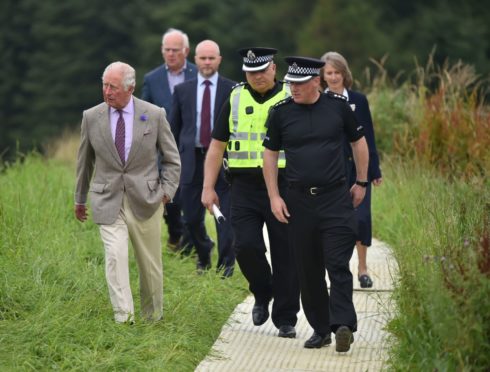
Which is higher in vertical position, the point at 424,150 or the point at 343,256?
the point at 343,256

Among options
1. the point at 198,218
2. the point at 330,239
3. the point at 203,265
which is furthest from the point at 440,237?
the point at 203,265

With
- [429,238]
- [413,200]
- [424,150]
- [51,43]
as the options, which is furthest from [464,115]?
[51,43]

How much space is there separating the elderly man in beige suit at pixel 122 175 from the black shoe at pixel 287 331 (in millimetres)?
950

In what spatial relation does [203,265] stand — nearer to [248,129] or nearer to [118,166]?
[248,129]

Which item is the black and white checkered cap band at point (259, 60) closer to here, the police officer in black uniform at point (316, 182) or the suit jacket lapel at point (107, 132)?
the police officer in black uniform at point (316, 182)

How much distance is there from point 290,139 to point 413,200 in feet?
15.3

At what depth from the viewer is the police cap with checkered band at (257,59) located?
339 inches

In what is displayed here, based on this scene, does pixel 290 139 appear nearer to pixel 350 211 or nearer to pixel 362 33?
pixel 350 211

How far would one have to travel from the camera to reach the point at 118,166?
27.1ft

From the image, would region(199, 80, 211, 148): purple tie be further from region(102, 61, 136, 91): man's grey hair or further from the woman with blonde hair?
region(102, 61, 136, 91): man's grey hair

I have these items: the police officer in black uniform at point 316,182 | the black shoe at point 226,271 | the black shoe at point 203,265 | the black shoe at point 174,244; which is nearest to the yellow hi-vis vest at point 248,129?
the police officer in black uniform at point 316,182

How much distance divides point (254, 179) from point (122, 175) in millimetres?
972

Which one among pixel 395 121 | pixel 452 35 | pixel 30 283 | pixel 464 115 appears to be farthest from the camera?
pixel 452 35

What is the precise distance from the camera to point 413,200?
12539 millimetres
